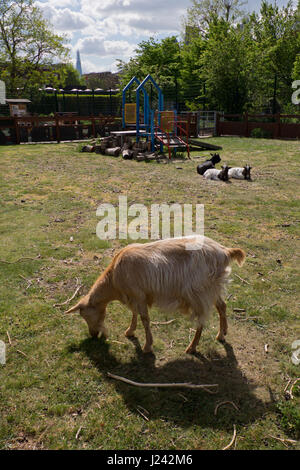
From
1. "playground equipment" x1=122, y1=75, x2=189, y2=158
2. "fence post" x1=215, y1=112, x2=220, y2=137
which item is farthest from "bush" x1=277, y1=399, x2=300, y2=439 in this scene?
"fence post" x1=215, y1=112, x2=220, y2=137

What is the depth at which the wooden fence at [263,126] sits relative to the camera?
22.8m

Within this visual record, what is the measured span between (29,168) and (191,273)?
38.2ft

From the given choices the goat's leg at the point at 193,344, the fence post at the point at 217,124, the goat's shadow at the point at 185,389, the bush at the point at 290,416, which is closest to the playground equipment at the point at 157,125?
the fence post at the point at 217,124

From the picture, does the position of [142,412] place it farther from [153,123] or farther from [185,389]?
[153,123]

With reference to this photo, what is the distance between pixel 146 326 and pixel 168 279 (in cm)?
63

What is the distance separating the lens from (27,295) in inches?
207

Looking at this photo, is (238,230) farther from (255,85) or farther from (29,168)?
(255,85)

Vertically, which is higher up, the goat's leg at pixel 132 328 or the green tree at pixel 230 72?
the green tree at pixel 230 72

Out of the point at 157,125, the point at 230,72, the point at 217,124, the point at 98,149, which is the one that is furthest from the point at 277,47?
the point at 98,149

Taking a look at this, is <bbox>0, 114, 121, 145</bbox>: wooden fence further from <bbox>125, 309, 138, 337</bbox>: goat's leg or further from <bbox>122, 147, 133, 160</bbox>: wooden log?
<bbox>125, 309, 138, 337</bbox>: goat's leg

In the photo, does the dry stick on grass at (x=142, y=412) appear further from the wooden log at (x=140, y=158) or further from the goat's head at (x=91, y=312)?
the wooden log at (x=140, y=158)

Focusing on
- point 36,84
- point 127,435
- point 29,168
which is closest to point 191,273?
point 127,435

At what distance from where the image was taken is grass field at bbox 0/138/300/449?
10.3ft

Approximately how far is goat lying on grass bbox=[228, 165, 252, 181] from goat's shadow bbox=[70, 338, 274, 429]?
360 inches
